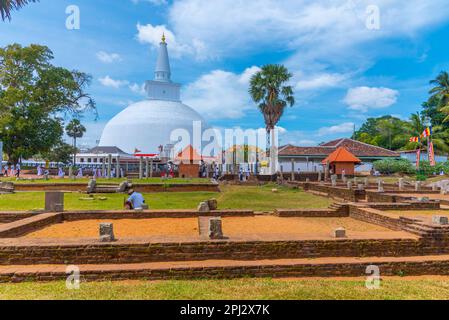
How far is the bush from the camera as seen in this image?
35.8 m

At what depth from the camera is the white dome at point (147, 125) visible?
5472 cm

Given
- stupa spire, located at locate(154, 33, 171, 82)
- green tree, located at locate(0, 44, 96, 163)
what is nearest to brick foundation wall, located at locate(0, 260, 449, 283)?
green tree, located at locate(0, 44, 96, 163)

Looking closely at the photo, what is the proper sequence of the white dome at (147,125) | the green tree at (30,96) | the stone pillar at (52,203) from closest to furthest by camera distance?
the stone pillar at (52,203) → the green tree at (30,96) → the white dome at (147,125)

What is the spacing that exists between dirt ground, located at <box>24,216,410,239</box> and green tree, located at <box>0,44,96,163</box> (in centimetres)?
2261

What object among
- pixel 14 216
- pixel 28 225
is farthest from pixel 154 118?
pixel 28 225

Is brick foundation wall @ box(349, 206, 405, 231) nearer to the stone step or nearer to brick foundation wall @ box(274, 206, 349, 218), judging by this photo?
brick foundation wall @ box(274, 206, 349, 218)

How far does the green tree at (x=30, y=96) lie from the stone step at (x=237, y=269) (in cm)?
2614

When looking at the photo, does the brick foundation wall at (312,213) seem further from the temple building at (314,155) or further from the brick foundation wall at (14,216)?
the temple building at (314,155)

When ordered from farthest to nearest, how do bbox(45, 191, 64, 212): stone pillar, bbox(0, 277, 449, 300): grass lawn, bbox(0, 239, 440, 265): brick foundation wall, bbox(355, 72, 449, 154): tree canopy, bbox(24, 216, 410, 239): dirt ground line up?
bbox(355, 72, 449, 154): tree canopy → bbox(45, 191, 64, 212): stone pillar → bbox(24, 216, 410, 239): dirt ground → bbox(0, 239, 440, 265): brick foundation wall → bbox(0, 277, 449, 300): grass lawn

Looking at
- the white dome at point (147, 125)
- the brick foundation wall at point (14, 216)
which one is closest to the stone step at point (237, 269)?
the brick foundation wall at point (14, 216)

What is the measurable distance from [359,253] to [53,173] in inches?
1309
